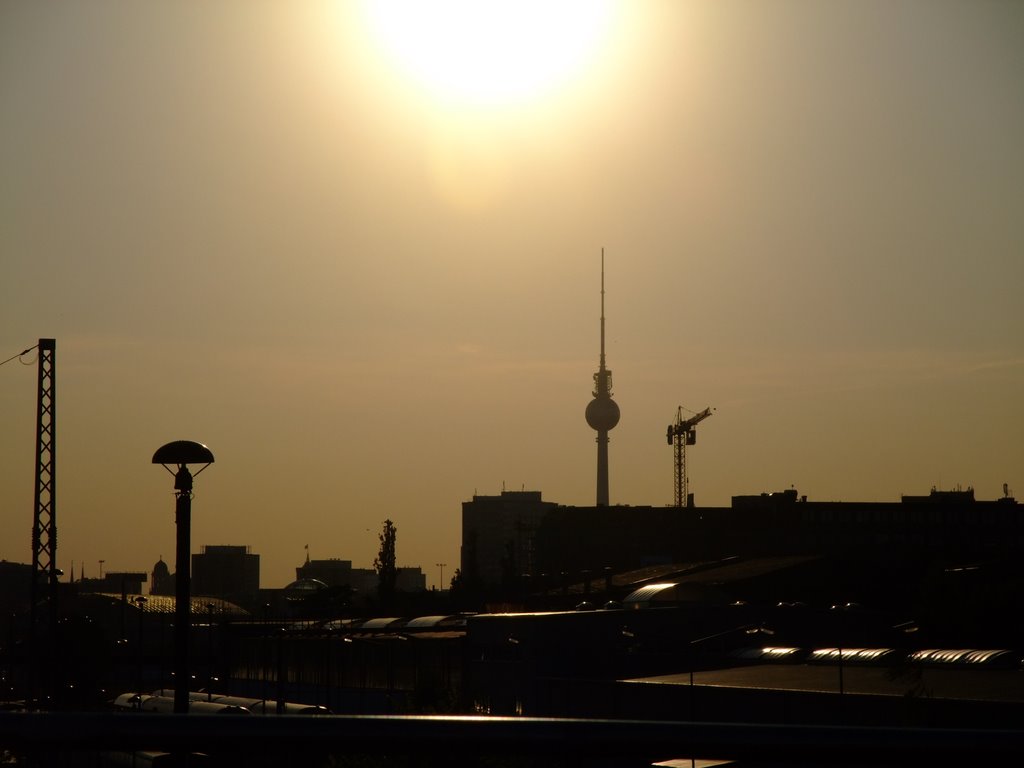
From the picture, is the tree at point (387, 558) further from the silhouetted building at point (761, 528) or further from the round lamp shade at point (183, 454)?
the round lamp shade at point (183, 454)

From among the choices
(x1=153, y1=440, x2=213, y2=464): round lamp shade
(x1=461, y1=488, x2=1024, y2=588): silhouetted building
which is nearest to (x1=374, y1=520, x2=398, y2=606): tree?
(x1=461, y1=488, x2=1024, y2=588): silhouetted building

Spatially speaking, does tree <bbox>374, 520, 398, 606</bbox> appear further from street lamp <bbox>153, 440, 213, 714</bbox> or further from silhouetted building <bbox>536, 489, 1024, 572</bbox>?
street lamp <bbox>153, 440, 213, 714</bbox>

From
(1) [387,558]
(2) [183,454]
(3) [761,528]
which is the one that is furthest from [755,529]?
(2) [183,454]

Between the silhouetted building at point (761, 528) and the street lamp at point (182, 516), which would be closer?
the street lamp at point (182, 516)

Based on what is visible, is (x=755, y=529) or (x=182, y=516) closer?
(x=182, y=516)

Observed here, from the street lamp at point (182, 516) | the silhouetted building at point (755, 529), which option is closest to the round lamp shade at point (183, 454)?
the street lamp at point (182, 516)

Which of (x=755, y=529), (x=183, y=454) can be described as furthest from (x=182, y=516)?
(x=755, y=529)

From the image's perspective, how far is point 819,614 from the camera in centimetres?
6694

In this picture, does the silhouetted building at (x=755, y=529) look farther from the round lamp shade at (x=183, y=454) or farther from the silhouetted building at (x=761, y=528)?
the round lamp shade at (x=183, y=454)

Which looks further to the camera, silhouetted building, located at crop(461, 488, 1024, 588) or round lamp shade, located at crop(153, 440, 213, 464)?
silhouetted building, located at crop(461, 488, 1024, 588)

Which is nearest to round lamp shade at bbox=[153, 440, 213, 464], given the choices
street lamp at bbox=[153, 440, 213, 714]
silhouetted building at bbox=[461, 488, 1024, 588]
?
street lamp at bbox=[153, 440, 213, 714]

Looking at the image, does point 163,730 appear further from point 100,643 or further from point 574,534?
point 574,534

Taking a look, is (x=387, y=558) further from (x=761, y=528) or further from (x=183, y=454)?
(x=183, y=454)

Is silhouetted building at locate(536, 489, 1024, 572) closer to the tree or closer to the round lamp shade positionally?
the tree
